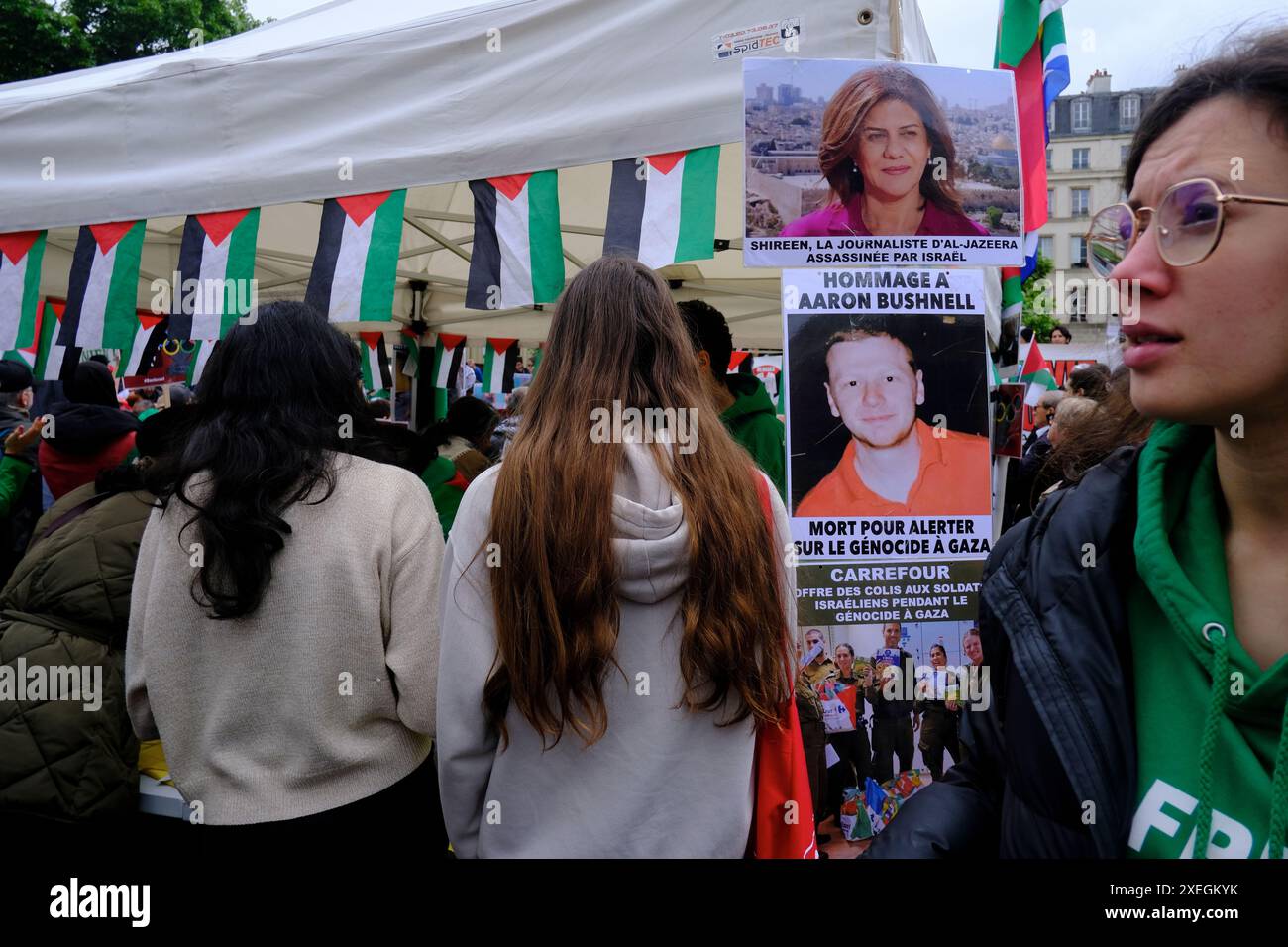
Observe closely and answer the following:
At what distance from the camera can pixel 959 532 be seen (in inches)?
107

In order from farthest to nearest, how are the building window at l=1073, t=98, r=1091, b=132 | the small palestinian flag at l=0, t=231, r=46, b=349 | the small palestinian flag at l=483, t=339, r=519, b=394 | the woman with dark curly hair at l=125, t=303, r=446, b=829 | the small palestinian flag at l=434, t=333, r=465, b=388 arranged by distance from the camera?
the building window at l=1073, t=98, r=1091, b=132
the small palestinian flag at l=483, t=339, r=519, b=394
the small palestinian flag at l=434, t=333, r=465, b=388
the small palestinian flag at l=0, t=231, r=46, b=349
the woman with dark curly hair at l=125, t=303, r=446, b=829

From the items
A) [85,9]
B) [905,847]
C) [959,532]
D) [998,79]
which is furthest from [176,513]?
[85,9]

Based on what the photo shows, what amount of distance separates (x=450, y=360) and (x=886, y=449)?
260 inches

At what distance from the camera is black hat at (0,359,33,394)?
5.14 m

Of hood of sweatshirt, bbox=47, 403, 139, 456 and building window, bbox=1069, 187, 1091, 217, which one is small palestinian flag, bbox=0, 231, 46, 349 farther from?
building window, bbox=1069, 187, 1091, 217

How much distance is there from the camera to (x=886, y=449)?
271cm

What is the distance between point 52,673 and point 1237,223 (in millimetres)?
2740

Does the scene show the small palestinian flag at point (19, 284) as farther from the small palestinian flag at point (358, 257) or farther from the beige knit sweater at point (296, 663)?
the beige knit sweater at point (296, 663)

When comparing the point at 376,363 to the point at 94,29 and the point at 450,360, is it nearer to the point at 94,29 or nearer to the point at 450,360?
the point at 450,360

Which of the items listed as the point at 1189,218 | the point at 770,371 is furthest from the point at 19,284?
the point at 770,371

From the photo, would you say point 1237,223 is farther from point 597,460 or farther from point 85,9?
point 85,9

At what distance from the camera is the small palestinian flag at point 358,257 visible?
133 inches

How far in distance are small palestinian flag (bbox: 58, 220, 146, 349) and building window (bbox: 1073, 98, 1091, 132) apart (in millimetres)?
69153

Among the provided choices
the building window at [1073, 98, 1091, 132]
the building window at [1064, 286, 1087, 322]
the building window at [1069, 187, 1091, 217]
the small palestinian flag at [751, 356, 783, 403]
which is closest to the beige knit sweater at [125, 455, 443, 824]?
the building window at [1064, 286, 1087, 322]
